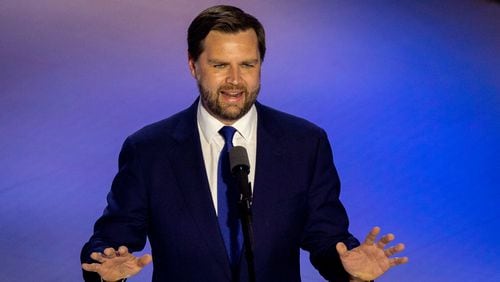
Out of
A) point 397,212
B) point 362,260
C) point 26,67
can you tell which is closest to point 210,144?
point 362,260

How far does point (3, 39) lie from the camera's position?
7.14 meters

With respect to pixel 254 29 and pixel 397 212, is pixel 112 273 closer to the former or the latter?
pixel 254 29

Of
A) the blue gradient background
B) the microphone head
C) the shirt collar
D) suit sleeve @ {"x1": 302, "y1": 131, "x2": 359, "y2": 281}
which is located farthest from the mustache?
the blue gradient background

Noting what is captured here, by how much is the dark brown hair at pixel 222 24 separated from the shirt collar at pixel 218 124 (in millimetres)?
177

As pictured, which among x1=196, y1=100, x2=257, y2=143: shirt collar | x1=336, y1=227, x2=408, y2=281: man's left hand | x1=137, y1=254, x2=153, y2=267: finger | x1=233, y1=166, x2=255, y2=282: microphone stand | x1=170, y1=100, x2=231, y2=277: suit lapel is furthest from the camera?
x1=196, y1=100, x2=257, y2=143: shirt collar

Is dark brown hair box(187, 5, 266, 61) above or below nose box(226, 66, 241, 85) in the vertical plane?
above

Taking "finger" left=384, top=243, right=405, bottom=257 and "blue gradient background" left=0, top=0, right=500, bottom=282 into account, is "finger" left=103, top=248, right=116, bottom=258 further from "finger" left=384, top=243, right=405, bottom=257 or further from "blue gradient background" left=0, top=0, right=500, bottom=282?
"blue gradient background" left=0, top=0, right=500, bottom=282

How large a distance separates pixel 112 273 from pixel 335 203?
71 centimetres

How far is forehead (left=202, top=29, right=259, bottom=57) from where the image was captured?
2740 mm

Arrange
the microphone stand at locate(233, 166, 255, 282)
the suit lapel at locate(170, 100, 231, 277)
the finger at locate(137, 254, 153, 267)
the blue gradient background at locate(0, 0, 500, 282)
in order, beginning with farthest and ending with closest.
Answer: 1. the blue gradient background at locate(0, 0, 500, 282)
2. the suit lapel at locate(170, 100, 231, 277)
3. the finger at locate(137, 254, 153, 267)
4. the microphone stand at locate(233, 166, 255, 282)

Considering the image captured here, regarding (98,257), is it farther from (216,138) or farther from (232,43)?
(232,43)

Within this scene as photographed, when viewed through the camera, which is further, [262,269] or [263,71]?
[263,71]

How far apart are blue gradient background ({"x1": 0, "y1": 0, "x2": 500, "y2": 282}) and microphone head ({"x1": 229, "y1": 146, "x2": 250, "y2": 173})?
8.15ft

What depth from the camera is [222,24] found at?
2.78m
